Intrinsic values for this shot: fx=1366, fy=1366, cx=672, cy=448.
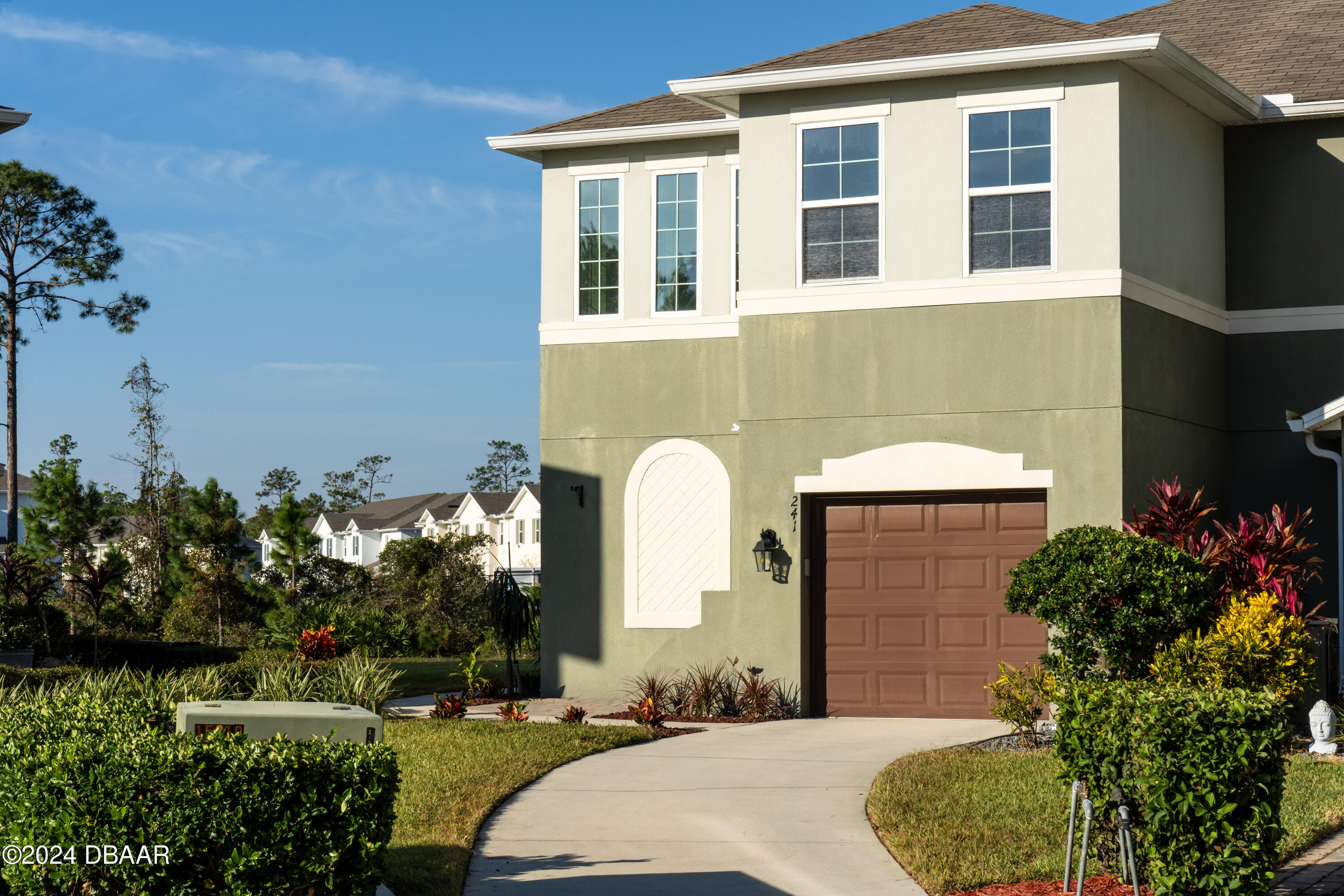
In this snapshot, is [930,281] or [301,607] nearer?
[930,281]

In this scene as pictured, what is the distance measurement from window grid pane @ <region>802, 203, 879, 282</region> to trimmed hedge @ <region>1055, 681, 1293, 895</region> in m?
8.52

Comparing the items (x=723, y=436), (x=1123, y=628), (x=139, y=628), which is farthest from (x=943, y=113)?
(x=139, y=628)

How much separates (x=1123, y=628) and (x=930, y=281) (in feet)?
14.4

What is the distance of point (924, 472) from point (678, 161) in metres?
5.19

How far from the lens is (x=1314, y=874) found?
24.6ft

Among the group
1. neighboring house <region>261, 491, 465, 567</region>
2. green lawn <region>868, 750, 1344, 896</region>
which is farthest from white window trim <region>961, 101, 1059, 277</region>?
neighboring house <region>261, 491, 465, 567</region>

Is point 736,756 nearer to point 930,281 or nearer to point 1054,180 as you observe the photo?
point 930,281

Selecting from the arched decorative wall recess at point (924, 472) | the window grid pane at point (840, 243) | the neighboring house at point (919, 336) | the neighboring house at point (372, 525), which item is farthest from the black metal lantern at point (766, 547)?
the neighboring house at point (372, 525)

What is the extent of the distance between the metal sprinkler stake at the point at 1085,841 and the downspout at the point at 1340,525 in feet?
26.9

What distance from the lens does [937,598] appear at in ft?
47.7

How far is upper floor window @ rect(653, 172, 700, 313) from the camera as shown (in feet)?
55.0

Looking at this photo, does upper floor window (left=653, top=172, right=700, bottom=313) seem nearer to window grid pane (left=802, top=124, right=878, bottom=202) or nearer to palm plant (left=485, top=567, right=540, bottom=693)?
window grid pane (left=802, top=124, right=878, bottom=202)

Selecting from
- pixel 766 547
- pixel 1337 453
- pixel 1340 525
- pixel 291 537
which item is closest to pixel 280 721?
pixel 766 547

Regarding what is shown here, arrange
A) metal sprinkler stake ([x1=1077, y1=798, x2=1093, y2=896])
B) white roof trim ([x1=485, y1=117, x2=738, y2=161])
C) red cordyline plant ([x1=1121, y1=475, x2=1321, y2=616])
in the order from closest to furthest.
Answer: metal sprinkler stake ([x1=1077, y1=798, x2=1093, y2=896]), red cordyline plant ([x1=1121, y1=475, x2=1321, y2=616]), white roof trim ([x1=485, y1=117, x2=738, y2=161])
